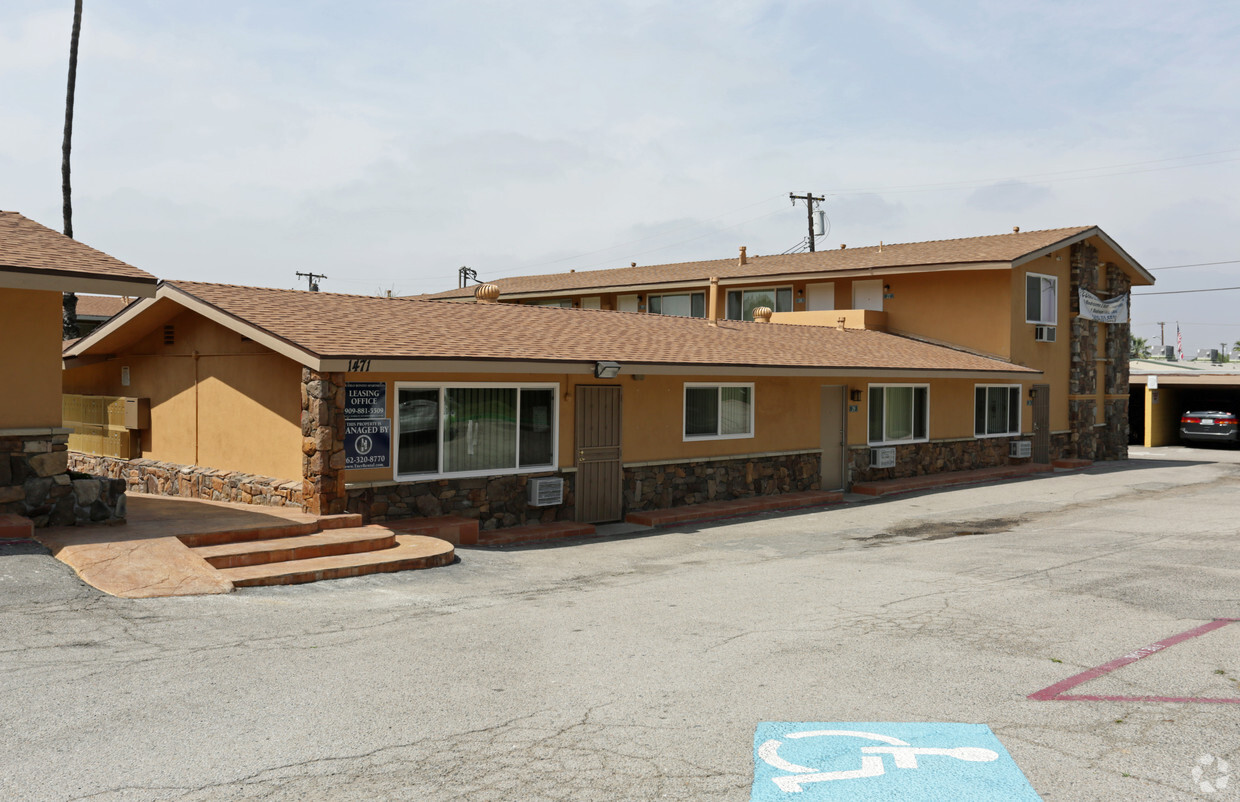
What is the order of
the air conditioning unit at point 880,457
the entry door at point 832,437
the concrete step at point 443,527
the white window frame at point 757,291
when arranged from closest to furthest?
the concrete step at point 443,527
the entry door at point 832,437
the air conditioning unit at point 880,457
the white window frame at point 757,291

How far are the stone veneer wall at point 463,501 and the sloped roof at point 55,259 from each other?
12.4ft

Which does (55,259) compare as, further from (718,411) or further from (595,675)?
(718,411)

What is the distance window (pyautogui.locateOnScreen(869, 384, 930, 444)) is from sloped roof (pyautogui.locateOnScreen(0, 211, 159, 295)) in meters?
15.4

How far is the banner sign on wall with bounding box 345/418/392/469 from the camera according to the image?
1303 centimetres

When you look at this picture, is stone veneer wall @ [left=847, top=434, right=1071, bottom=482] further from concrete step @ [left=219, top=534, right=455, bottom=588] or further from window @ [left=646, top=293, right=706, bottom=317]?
concrete step @ [left=219, top=534, right=455, bottom=588]

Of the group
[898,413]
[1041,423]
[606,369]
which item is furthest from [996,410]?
[606,369]

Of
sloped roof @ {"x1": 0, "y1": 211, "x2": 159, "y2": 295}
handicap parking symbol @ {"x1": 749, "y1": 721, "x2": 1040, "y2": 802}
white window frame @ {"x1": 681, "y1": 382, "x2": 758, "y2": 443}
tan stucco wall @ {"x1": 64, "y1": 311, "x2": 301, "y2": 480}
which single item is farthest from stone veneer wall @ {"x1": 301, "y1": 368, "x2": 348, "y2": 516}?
handicap parking symbol @ {"x1": 749, "y1": 721, "x2": 1040, "y2": 802}

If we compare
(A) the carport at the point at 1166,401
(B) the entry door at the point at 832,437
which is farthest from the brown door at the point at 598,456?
(A) the carport at the point at 1166,401

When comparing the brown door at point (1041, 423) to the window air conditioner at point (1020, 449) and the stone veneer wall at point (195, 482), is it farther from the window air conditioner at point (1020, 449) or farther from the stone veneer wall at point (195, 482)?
the stone veneer wall at point (195, 482)

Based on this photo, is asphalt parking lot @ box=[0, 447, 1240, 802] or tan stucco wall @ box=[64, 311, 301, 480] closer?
asphalt parking lot @ box=[0, 447, 1240, 802]

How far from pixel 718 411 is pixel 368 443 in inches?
290

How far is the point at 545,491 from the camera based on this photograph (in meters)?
15.1

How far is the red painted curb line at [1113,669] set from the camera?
637cm

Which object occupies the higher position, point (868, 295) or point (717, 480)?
point (868, 295)
